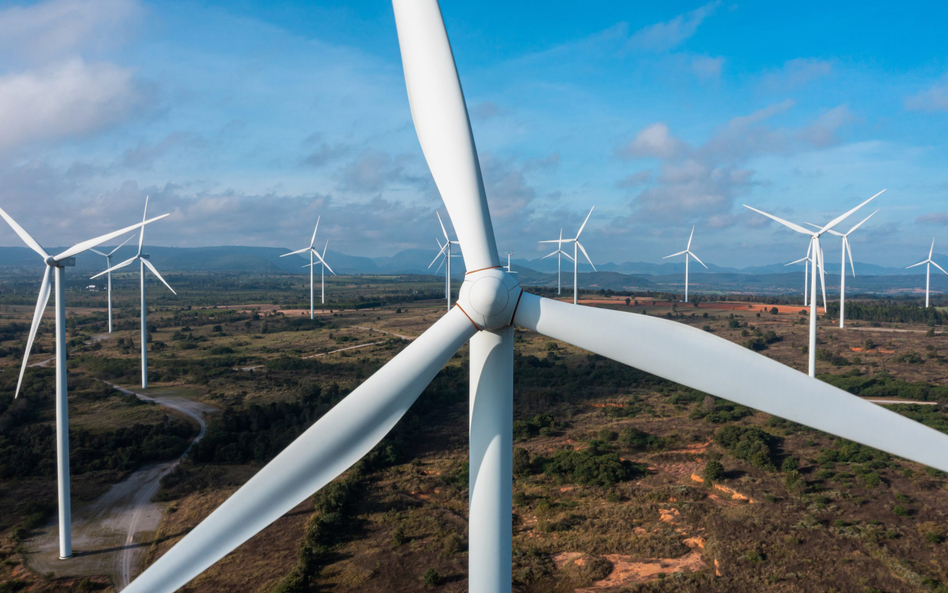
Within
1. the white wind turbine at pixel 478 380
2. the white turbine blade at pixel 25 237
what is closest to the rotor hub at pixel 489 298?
the white wind turbine at pixel 478 380

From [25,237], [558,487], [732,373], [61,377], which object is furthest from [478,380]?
[25,237]

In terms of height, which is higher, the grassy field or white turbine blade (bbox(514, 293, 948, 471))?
white turbine blade (bbox(514, 293, 948, 471))

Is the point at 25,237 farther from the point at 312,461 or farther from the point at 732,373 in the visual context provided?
the point at 732,373

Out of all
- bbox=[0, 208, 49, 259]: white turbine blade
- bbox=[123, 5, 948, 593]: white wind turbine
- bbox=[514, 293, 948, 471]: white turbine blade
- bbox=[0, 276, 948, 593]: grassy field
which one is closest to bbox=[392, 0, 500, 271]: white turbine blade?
bbox=[123, 5, 948, 593]: white wind turbine

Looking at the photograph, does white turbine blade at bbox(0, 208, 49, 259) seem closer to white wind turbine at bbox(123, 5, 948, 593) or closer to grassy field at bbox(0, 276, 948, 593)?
grassy field at bbox(0, 276, 948, 593)

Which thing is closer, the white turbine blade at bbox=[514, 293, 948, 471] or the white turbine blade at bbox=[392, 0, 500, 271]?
the white turbine blade at bbox=[514, 293, 948, 471]

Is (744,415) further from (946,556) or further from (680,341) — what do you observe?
(680,341)

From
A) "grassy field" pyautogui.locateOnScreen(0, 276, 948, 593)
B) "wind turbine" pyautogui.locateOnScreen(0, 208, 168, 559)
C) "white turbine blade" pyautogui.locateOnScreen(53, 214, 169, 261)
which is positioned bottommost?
"grassy field" pyautogui.locateOnScreen(0, 276, 948, 593)
